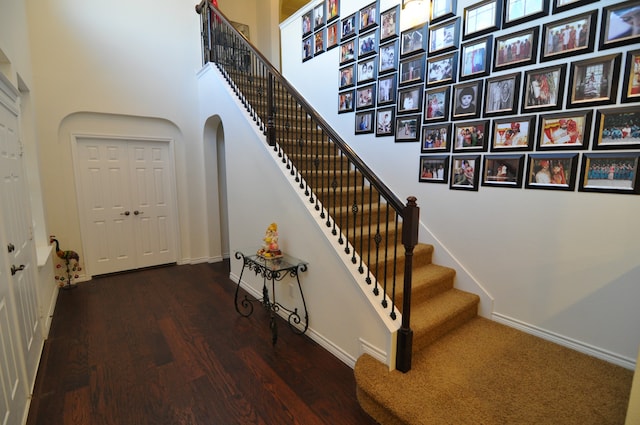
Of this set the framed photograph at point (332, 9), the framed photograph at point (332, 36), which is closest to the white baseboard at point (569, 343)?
the framed photograph at point (332, 36)

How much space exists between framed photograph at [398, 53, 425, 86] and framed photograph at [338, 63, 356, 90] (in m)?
0.70

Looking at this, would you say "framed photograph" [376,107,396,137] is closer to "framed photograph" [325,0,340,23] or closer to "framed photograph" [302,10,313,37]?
"framed photograph" [325,0,340,23]

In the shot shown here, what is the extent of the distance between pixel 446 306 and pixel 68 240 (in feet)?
15.4

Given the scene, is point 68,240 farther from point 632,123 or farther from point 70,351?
point 632,123

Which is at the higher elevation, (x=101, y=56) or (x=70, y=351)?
(x=101, y=56)

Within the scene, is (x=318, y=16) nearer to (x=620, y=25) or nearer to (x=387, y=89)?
(x=387, y=89)

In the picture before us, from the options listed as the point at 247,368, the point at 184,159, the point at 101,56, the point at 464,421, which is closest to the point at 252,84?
the point at 184,159

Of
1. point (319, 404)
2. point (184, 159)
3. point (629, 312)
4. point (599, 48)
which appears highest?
point (599, 48)

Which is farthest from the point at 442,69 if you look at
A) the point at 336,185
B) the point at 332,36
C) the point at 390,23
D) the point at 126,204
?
the point at 126,204

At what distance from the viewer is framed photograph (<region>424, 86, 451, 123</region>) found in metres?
2.71

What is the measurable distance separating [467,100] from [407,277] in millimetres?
1683

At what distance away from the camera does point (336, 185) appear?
101 inches

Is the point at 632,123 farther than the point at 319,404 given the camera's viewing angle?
No

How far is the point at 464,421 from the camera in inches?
62.1
